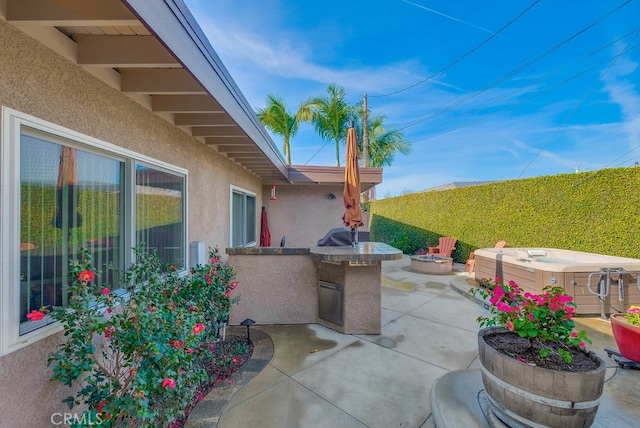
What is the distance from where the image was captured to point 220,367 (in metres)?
3.35

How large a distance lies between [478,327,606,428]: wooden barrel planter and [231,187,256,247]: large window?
5.11 m

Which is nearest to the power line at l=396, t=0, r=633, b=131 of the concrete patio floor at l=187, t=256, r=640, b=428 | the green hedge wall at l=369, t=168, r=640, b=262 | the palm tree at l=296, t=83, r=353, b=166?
the palm tree at l=296, t=83, r=353, b=166

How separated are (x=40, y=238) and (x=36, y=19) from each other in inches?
55.5

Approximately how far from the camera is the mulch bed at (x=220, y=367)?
2665 mm

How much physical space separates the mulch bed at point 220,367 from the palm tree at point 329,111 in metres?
12.2

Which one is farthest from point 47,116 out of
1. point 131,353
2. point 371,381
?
point 371,381

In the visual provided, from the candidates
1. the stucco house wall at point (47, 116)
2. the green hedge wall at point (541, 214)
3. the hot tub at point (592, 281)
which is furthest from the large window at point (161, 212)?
the green hedge wall at point (541, 214)

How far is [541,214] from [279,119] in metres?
11.4

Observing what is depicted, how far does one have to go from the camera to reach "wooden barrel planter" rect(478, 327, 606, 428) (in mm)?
1782

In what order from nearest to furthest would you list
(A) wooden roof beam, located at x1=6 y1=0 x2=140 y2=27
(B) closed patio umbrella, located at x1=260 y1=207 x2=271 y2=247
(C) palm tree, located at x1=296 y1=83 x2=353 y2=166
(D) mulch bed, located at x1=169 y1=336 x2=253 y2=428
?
1. (A) wooden roof beam, located at x1=6 y1=0 x2=140 y2=27
2. (D) mulch bed, located at x1=169 y1=336 x2=253 y2=428
3. (B) closed patio umbrella, located at x1=260 y1=207 x2=271 y2=247
4. (C) palm tree, located at x1=296 y1=83 x2=353 y2=166

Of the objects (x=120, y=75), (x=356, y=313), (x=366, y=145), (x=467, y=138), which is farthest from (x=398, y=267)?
(x=467, y=138)

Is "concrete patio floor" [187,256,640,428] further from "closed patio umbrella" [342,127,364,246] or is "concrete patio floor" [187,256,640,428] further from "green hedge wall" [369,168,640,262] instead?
"green hedge wall" [369,168,640,262]

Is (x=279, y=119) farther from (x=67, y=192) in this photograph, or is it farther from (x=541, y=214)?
(x=67, y=192)

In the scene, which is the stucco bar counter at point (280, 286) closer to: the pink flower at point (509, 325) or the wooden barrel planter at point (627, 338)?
the pink flower at point (509, 325)
